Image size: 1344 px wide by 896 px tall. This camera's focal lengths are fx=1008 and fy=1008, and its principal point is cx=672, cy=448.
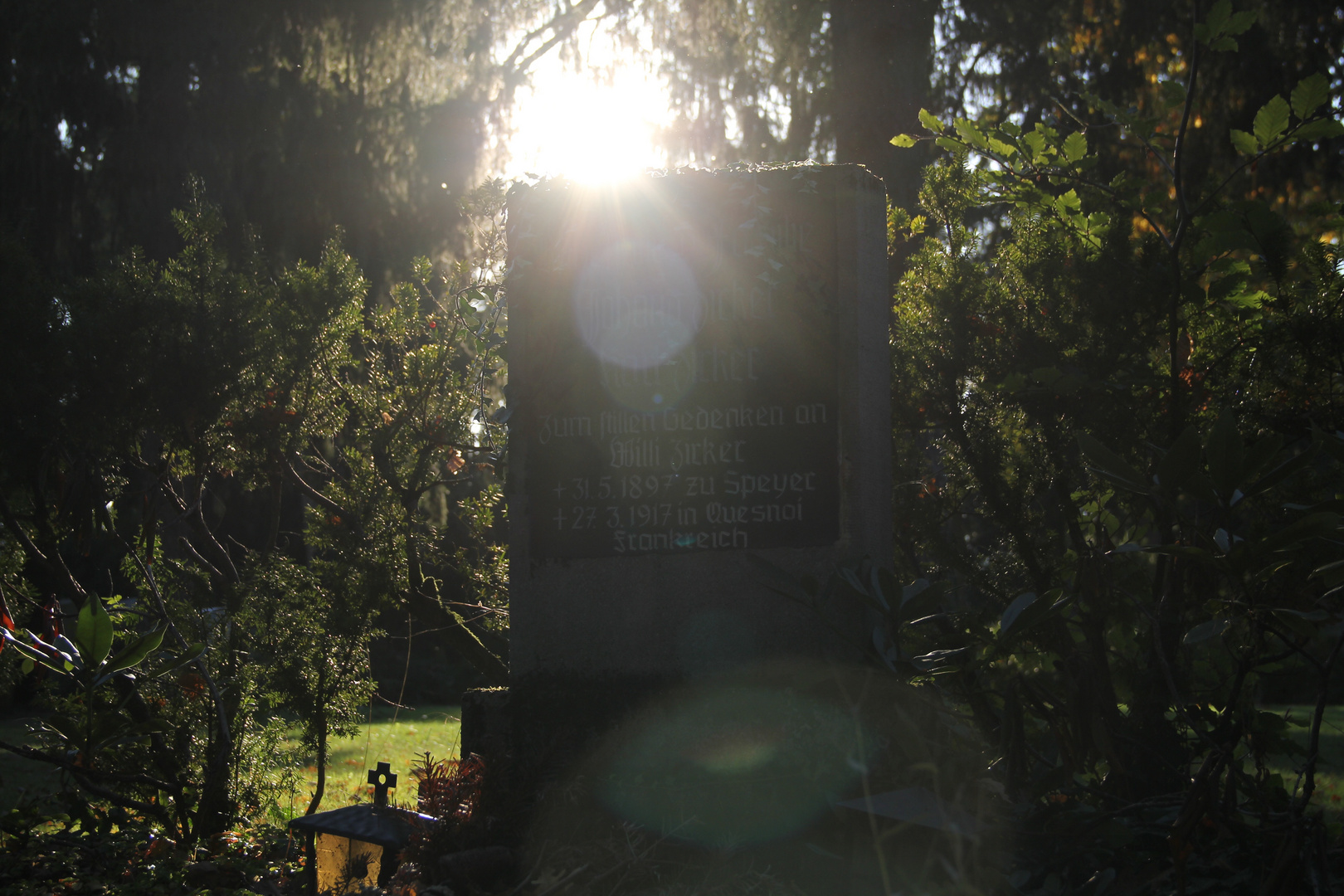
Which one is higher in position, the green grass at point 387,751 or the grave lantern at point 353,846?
the grave lantern at point 353,846

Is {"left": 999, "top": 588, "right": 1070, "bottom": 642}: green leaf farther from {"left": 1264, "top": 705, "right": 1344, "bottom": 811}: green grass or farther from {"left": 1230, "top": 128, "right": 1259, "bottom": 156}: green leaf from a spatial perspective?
{"left": 1264, "top": 705, "right": 1344, "bottom": 811}: green grass

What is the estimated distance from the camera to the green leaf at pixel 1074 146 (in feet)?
12.1

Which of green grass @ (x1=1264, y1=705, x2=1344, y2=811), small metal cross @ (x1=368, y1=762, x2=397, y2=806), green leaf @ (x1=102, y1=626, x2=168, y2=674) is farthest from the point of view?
green grass @ (x1=1264, y1=705, x2=1344, y2=811)

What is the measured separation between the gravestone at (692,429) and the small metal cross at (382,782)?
1.34 feet

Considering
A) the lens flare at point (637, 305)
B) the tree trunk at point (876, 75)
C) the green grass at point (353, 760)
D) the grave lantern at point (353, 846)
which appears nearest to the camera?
the grave lantern at point (353, 846)

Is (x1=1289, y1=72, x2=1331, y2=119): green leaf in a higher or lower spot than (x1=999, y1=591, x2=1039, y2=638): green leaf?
higher

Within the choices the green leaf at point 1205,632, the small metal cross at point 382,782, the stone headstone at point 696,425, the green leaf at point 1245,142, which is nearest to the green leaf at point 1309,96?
the green leaf at point 1245,142

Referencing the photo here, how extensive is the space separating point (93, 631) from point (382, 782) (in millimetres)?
1196

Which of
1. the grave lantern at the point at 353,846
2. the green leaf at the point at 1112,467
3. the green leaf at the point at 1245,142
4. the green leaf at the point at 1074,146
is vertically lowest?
the grave lantern at the point at 353,846

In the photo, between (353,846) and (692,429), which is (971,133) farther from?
(353,846)

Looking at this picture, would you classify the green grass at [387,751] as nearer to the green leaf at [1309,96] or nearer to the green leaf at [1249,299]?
the green leaf at [1249,299]

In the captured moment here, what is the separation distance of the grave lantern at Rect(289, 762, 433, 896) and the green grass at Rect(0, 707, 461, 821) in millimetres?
1119

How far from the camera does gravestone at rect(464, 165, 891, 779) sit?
379 centimetres

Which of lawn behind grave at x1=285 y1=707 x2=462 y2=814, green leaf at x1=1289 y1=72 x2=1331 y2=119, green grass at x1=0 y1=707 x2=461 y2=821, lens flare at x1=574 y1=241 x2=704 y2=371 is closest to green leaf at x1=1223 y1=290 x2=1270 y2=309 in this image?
green leaf at x1=1289 y1=72 x2=1331 y2=119
